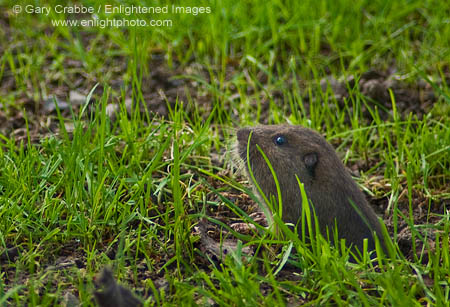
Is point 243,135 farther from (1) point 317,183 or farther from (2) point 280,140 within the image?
(1) point 317,183

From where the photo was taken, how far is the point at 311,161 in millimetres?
4094

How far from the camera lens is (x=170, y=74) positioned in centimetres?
607

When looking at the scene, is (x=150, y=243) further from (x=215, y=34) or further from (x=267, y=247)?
(x=215, y=34)

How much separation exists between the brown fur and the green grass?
0.95ft

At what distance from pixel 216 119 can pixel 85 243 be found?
199 centimetres

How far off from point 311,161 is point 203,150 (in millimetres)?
966

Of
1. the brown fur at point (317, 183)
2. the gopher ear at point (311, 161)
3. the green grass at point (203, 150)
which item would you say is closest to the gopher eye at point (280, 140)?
the brown fur at point (317, 183)

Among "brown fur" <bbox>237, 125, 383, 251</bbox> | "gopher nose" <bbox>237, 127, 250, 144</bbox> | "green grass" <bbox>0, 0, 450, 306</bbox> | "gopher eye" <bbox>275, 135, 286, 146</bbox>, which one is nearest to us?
"green grass" <bbox>0, 0, 450, 306</bbox>

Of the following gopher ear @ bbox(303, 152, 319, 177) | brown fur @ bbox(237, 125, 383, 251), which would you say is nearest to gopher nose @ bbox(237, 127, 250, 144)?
brown fur @ bbox(237, 125, 383, 251)

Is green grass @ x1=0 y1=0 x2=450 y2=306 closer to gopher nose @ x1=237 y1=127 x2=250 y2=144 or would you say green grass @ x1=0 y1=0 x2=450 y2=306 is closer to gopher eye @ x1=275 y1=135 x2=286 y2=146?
gopher nose @ x1=237 y1=127 x2=250 y2=144

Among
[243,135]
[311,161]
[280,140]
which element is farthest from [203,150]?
[311,161]

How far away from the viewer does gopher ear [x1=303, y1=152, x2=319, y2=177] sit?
161 inches

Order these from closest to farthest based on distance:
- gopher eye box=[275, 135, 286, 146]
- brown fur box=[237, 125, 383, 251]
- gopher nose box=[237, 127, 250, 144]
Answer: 1. brown fur box=[237, 125, 383, 251]
2. gopher eye box=[275, 135, 286, 146]
3. gopher nose box=[237, 127, 250, 144]

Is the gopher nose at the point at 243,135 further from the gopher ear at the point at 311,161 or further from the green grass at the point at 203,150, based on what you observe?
the gopher ear at the point at 311,161
